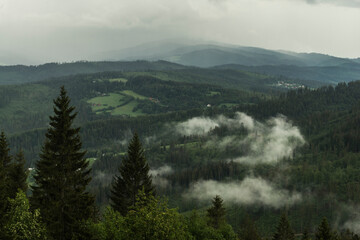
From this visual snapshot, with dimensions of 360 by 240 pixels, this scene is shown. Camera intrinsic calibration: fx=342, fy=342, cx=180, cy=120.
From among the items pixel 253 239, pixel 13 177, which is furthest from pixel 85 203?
pixel 253 239

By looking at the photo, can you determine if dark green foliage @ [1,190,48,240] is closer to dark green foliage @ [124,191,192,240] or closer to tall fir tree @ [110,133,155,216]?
dark green foliage @ [124,191,192,240]

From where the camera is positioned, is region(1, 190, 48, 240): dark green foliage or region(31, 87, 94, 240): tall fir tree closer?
region(1, 190, 48, 240): dark green foliage

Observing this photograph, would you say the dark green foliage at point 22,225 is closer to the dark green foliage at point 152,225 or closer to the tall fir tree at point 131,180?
the dark green foliage at point 152,225

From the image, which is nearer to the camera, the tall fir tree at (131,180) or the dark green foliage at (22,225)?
the dark green foliage at (22,225)

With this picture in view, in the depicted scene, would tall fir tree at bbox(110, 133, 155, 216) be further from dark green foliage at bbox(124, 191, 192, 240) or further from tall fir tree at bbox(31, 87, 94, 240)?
dark green foliage at bbox(124, 191, 192, 240)

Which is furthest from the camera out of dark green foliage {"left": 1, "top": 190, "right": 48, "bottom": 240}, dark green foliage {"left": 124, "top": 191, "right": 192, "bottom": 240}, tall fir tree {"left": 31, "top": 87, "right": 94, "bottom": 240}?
tall fir tree {"left": 31, "top": 87, "right": 94, "bottom": 240}

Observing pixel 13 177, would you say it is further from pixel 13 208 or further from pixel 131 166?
pixel 13 208

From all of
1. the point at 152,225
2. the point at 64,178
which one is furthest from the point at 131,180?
the point at 152,225

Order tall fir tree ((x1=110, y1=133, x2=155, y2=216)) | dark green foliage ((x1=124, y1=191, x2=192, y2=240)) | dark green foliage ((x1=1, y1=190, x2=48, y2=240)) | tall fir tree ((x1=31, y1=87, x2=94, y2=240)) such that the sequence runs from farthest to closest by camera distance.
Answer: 1. tall fir tree ((x1=110, y1=133, x2=155, y2=216))
2. tall fir tree ((x1=31, y1=87, x2=94, y2=240))
3. dark green foliage ((x1=124, y1=191, x2=192, y2=240))
4. dark green foliage ((x1=1, y1=190, x2=48, y2=240))

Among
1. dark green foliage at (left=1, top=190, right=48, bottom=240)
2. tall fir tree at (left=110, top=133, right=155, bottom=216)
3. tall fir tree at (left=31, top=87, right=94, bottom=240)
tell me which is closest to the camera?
dark green foliage at (left=1, top=190, right=48, bottom=240)

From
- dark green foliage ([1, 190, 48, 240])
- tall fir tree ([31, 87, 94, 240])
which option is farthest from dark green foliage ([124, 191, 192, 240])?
tall fir tree ([31, 87, 94, 240])

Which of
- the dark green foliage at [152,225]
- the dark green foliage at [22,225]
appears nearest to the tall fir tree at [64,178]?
the dark green foliage at [22,225]

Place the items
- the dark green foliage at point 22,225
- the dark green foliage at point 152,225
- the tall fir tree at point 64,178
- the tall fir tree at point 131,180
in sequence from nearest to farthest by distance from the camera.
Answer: the dark green foliage at point 22,225, the dark green foliage at point 152,225, the tall fir tree at point 64,178, the tall fir tree at point 131,180

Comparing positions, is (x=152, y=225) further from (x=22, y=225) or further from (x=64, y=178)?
(x=64, y=178)
